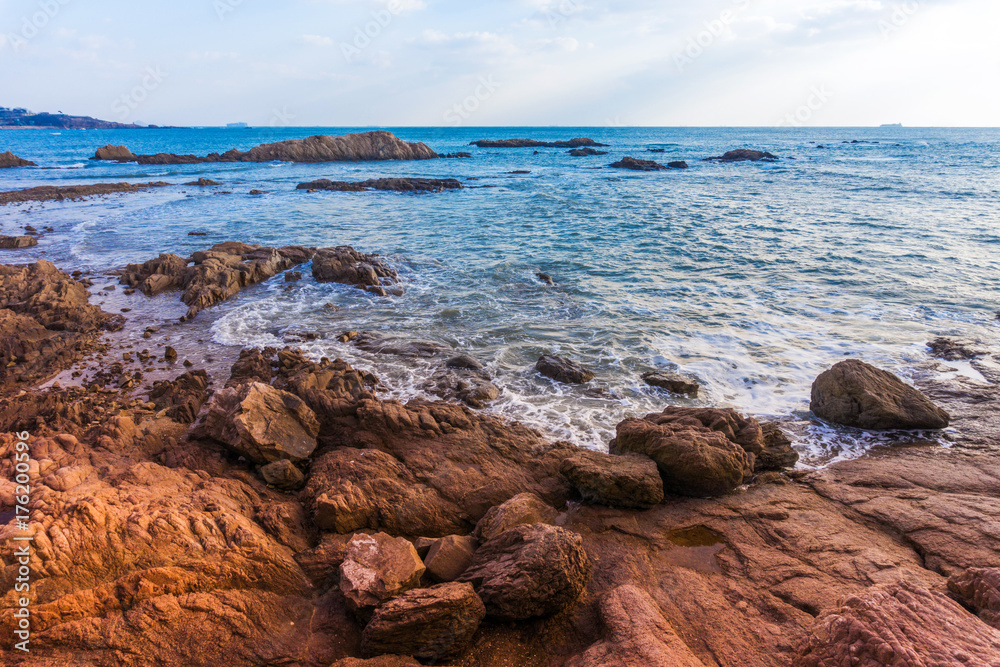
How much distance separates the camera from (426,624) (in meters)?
4.16

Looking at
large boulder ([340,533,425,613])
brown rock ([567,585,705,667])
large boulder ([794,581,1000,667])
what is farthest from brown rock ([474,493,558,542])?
large boulder ([794,581,1000,667])

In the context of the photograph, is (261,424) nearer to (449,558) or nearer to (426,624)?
(449,558)

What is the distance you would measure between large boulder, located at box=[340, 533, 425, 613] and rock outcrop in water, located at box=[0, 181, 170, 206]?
142 ft

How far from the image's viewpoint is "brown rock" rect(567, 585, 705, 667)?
385cm

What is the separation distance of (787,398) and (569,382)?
4.33 metres

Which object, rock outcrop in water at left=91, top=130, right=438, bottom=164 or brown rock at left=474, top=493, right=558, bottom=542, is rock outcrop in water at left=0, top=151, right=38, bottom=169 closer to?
rock outcrop in water at left=91, top=130, right=438, bottom=164

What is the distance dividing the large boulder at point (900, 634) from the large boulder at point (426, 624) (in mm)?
2849

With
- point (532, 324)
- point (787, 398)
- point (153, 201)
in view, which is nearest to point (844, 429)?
point (787, 398)

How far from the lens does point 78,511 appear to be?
4414 mm

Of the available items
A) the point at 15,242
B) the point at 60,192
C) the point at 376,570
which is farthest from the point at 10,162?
the point at 376,570

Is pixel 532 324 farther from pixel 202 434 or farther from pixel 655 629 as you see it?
pixel 655 629

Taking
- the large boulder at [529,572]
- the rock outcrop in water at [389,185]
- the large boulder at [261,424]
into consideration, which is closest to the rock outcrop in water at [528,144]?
the rock outcrop in water at [389,185]

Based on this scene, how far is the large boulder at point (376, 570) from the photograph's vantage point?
14.4 feet

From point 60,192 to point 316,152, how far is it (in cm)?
3977
